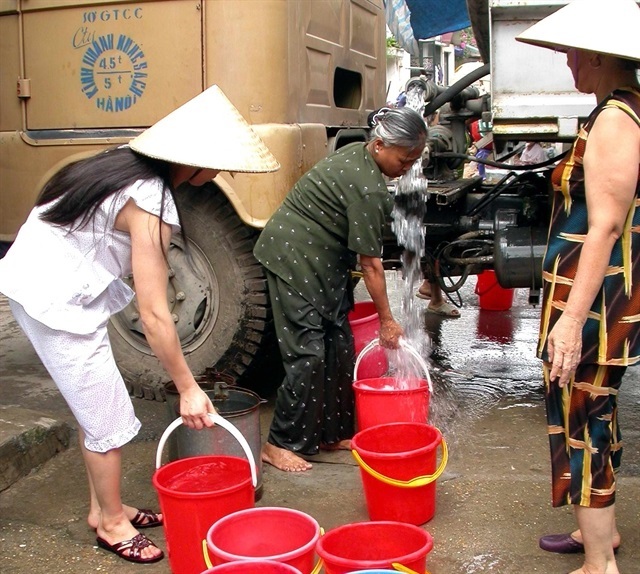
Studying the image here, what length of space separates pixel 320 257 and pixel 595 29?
5.48 feet

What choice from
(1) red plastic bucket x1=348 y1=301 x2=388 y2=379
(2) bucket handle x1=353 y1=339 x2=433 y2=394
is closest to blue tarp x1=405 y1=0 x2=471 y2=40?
(1) red plastic bucket x1=348 y1=301 x2=388 y2=379

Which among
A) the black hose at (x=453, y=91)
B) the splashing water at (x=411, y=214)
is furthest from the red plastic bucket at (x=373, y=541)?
the black hose at (x=453, y=91)

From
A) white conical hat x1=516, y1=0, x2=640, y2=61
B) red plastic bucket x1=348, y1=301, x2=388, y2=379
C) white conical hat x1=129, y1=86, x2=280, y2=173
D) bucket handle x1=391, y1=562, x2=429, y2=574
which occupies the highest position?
white conical hat x1=516, y1=0, x2=640, y2=61

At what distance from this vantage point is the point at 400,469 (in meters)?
3.08

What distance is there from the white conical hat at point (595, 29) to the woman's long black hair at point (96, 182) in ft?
4.09

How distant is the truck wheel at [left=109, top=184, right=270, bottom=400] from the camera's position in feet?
14.5

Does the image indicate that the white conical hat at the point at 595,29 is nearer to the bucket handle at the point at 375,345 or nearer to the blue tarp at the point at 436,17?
the bucket handle at the point at 375,345

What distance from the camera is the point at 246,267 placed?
4.41 meters

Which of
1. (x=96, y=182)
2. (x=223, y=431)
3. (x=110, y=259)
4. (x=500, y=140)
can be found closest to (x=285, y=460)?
(x=223, y=431)

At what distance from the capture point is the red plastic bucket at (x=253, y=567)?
84.5 inches

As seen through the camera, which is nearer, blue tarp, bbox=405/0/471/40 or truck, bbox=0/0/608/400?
truck, bbox=0/0/608/400

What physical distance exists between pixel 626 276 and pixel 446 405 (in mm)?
2312

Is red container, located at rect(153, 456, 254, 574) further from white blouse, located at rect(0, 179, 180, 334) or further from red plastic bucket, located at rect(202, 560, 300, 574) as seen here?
white blouse, located at rect(0, 179, 180, 334)

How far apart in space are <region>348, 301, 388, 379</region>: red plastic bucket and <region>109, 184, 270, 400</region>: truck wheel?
0.52m
